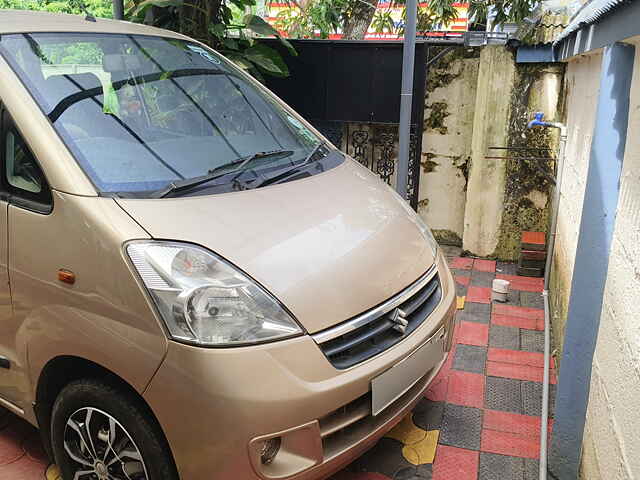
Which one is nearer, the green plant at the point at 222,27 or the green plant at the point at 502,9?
the green plant at the point at 222,27

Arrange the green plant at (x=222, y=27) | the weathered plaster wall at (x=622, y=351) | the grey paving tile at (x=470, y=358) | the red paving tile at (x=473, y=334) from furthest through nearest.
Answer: the green plant at (x=222, y=27)
the red paving tile at (x=473, y=334)
the grey paving tile at (x=470, y=358)
the weathered plaster wall at (x=622, y=351)

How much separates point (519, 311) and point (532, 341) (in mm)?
470

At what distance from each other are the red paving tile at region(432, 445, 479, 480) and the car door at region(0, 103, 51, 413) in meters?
1.72

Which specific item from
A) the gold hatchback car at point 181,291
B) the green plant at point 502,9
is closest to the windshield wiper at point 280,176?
the gold hatchback car at point 181,291

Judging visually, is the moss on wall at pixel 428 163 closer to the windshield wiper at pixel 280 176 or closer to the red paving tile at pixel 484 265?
the red paving tile at pixel 484 265

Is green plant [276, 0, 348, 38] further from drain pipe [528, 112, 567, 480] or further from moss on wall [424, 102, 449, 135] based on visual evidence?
drain pipe [528, 112, 567, 480]

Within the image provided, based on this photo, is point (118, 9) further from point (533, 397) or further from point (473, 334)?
point (533, 397)

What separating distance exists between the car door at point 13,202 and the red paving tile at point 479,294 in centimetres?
307

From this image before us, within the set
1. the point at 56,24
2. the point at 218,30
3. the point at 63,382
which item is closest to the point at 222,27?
the point at 218,30

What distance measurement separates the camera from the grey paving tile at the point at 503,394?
308 centimetres

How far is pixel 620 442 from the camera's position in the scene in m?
1.78

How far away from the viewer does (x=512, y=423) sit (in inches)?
115

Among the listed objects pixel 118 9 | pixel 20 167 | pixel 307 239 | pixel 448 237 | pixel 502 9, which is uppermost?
pixel 502 9

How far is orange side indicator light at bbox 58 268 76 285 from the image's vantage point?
204 centimetres
